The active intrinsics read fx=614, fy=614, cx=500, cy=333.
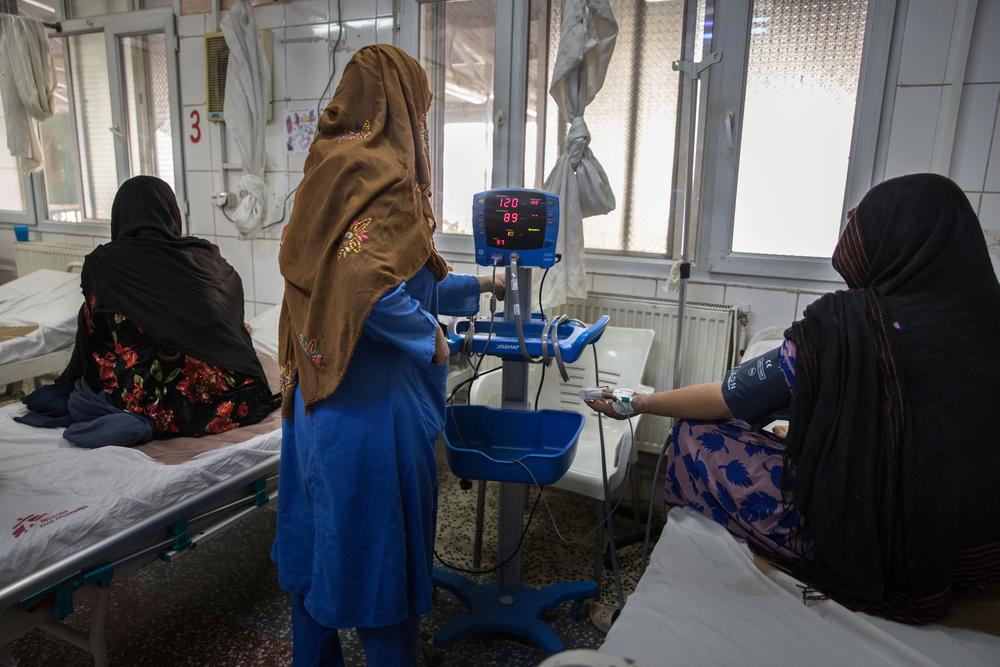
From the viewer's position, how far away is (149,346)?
1.92 metres

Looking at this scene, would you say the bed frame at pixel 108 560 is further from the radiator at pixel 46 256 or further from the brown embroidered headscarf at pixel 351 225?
the radiator at pixel 46 256

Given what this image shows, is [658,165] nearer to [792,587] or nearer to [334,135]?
[334,135]

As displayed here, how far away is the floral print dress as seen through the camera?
6.18ft

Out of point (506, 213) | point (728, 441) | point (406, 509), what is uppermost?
point (506, 213)

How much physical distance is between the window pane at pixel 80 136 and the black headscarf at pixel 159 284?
2.33 m

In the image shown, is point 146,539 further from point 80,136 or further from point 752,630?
point 80,136

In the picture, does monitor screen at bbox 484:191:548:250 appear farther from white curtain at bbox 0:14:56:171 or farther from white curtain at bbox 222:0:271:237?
white curtain at bbox 0:14:56:171

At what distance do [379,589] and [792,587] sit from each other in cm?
84

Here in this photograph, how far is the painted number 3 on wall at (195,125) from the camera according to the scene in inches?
132

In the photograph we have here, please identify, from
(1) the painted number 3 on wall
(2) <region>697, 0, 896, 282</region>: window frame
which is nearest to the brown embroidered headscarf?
(2) <region>697, 0, 896, 282</region>: window frame

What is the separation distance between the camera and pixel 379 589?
1.32 metres

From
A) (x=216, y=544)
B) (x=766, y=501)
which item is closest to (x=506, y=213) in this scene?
(x=766, y=501)

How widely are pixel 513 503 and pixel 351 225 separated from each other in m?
1.00

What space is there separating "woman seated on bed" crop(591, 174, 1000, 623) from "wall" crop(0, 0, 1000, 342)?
113 cm
